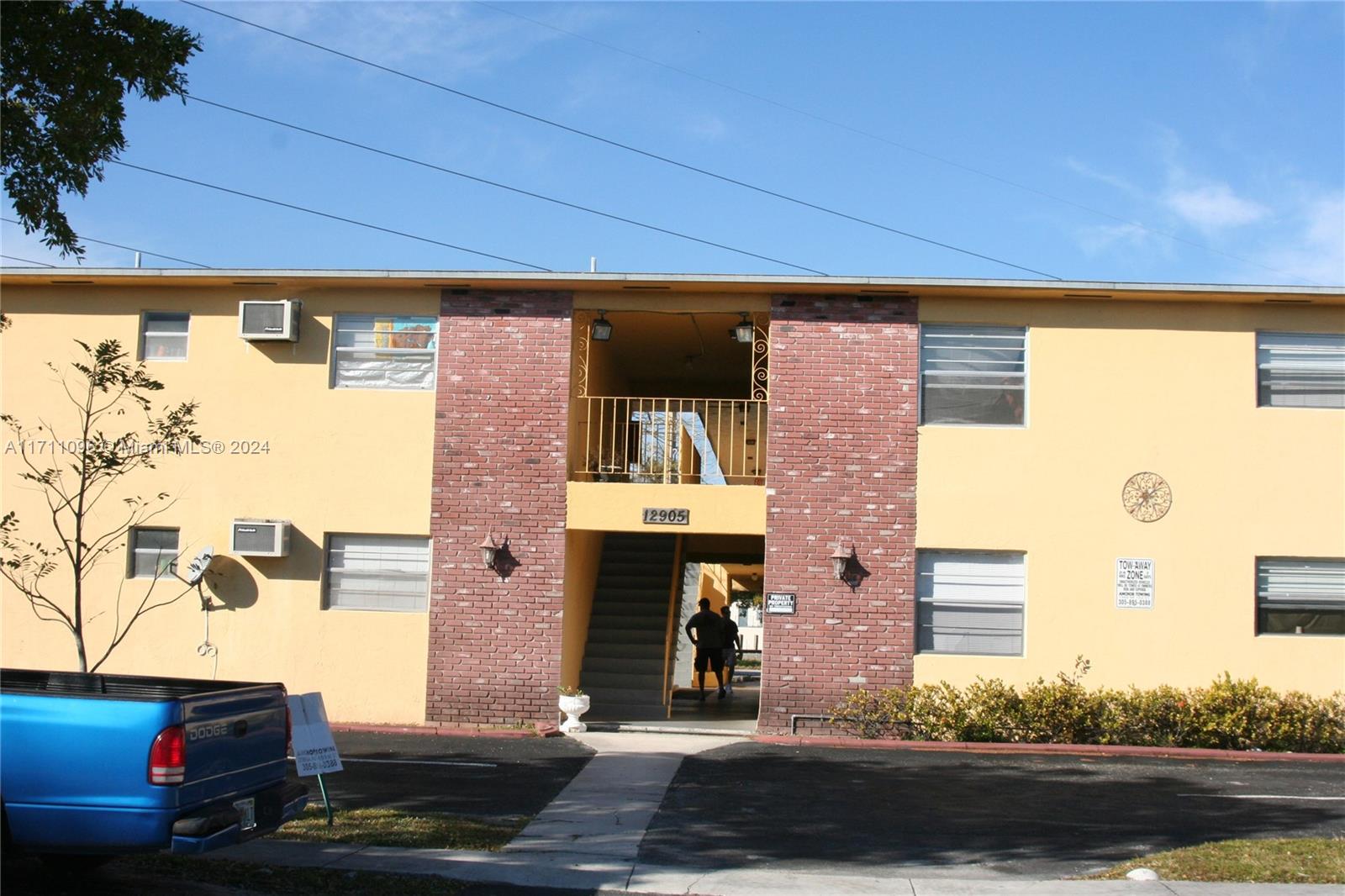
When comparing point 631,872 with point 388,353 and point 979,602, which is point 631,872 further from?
point 388,353

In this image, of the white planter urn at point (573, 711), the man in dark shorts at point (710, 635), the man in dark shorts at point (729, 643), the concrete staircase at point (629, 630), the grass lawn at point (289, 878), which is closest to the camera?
the grass lawn at point (289, 878)

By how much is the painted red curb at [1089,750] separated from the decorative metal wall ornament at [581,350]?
5149mm

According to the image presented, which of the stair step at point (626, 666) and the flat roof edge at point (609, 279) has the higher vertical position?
the flat roof edge at point (609, 279)

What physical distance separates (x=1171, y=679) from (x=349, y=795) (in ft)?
31.7

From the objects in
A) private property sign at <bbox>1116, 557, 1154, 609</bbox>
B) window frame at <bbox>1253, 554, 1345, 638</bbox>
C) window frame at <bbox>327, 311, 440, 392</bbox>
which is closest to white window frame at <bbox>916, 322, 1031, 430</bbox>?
private property sign at <bbox>1116, 557, 1154, 609</bbox>

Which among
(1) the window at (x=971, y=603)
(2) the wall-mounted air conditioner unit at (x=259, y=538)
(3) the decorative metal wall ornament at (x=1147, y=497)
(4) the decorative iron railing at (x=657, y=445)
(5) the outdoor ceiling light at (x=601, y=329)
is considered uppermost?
(5) the outdoor ceiling light at (x=601, y=329)

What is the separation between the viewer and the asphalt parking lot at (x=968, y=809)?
378 inches

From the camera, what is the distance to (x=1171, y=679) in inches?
612

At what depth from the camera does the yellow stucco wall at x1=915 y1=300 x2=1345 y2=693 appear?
51.2 feet

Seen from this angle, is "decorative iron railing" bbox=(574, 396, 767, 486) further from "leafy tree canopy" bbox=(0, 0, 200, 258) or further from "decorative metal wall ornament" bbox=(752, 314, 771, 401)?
"leafy tree canopy" bbox=(0, 0, 200, 258)

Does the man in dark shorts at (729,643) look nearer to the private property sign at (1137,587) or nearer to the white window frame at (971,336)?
the white window frame at (971,336)

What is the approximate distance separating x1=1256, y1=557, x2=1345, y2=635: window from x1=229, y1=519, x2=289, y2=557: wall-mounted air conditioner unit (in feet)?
39.0

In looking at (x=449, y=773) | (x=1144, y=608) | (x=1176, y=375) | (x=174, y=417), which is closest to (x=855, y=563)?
(x=1144, y=608)

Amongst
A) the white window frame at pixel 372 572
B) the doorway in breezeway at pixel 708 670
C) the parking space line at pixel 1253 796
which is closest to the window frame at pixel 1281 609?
the parking space line at pixel 1253 796
